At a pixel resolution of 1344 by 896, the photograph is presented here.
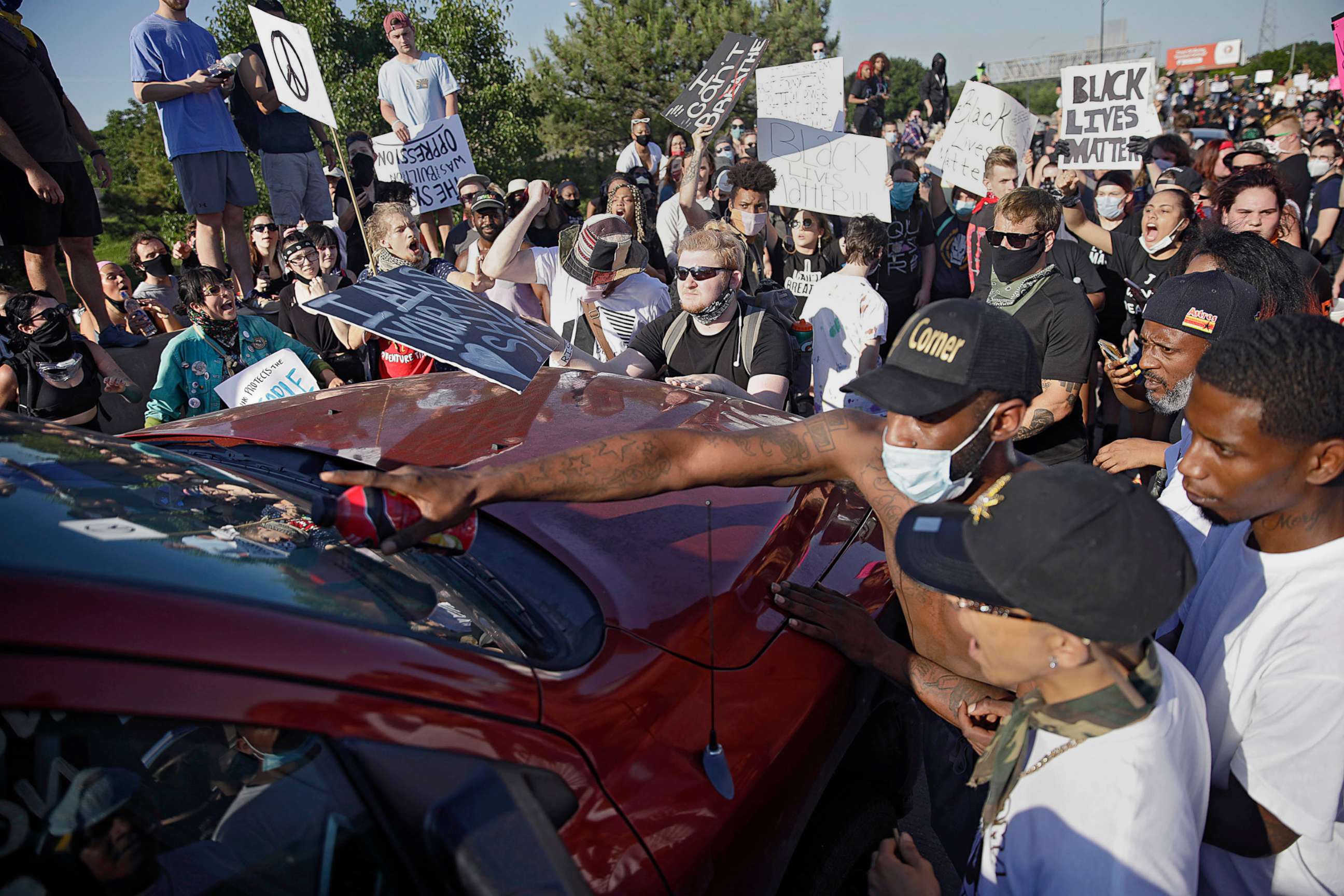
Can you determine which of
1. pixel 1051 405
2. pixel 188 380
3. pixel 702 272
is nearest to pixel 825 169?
pixel 702 272

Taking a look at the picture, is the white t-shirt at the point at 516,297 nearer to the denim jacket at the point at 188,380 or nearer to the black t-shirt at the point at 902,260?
the denim jacket at the point at 188,380

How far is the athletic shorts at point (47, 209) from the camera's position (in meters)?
5.52

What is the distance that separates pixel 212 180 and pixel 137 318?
3.92 ft

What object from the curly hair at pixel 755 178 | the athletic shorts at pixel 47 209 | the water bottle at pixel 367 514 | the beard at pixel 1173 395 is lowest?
the beard at pixel 1173 395

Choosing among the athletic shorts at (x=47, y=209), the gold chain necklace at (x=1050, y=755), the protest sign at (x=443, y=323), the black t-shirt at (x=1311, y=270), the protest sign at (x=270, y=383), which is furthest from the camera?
the athletic shorts at (x=47, y=209)

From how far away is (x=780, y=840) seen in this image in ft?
6.39

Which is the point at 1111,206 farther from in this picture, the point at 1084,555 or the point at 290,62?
the point at 1084,555

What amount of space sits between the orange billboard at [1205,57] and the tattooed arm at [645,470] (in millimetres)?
68960

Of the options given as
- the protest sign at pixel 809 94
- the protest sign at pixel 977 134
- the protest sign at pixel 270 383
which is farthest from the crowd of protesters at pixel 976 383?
the protest sign at pixel 809 94

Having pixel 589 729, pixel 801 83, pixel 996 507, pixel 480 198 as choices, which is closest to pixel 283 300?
pixel 480 198

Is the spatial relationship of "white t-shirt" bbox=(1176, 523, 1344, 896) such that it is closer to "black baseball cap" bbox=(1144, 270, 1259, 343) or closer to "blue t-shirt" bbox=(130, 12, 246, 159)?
"black baseball cap" bbox=(1144, 270, 1259, 343)

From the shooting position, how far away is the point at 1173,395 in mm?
3062

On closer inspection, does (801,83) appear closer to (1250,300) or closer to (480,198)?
(480,198)

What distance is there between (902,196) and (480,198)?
3.55m
